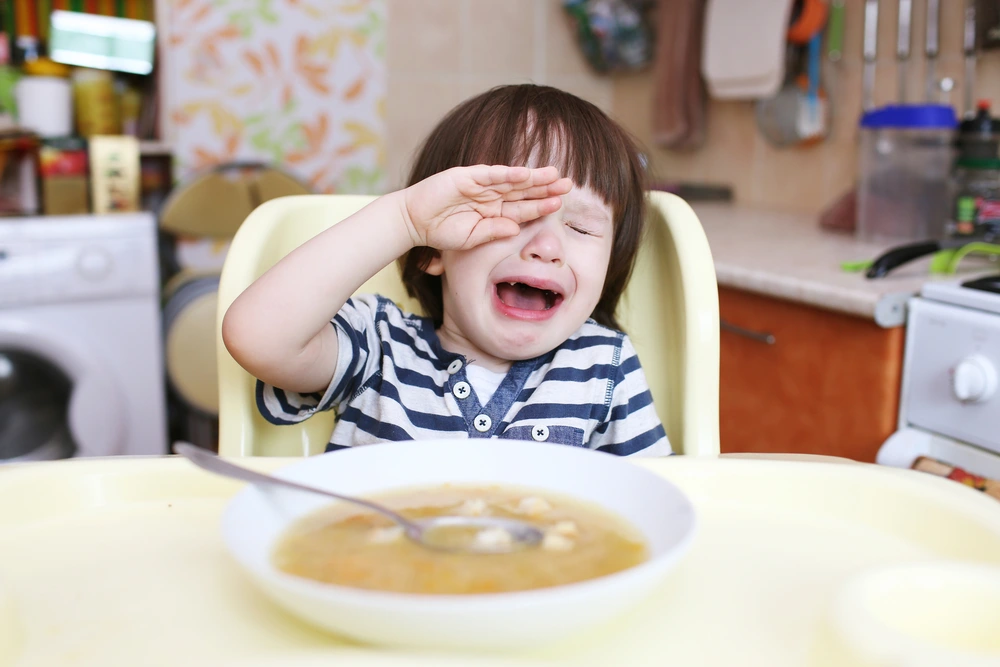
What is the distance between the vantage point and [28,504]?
598 mm

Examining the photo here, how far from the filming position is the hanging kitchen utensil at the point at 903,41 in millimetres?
1941

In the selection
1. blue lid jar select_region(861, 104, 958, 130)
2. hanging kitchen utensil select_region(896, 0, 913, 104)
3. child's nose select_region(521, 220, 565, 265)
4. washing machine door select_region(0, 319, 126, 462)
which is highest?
hanging kitchen utensil select_region(896, 0, 913, 104)

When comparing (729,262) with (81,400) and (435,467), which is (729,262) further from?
(81,400)

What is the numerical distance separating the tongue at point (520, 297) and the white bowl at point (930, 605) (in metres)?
0.53

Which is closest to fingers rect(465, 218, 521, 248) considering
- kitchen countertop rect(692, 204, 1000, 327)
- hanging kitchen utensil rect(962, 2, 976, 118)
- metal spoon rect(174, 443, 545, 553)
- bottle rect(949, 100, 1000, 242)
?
metal spoon rect(174, 443, 545, 553)

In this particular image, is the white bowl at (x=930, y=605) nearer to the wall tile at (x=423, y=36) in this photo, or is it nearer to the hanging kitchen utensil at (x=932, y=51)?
the hanging kitchen utensil at (x=932, y=51)

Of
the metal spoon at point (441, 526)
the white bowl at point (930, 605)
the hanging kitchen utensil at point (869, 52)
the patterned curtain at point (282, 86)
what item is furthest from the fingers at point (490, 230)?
the patterned curtain at point (282, 86)

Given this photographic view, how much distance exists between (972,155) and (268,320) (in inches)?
56.0

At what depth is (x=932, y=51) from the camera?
6.24ft

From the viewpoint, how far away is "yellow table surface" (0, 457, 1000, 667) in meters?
0.42

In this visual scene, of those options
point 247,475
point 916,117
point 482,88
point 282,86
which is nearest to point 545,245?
point 247,475

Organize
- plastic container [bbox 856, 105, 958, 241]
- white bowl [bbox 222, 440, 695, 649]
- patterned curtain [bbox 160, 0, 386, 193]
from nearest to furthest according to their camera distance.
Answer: white bowl [bbox 222, 440, 695, 649]
plastic container [bbox 856, 105, 958, 241]
patterned curtain [bbox 160, 0, 386, 193]

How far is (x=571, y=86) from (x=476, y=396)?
7.55ft

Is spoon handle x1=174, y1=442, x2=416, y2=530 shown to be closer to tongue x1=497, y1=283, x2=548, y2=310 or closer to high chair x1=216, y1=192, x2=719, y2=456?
high chair x1=216, y1=192, x2=719, y2=456
